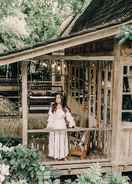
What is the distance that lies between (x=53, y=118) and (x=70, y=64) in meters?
6.51

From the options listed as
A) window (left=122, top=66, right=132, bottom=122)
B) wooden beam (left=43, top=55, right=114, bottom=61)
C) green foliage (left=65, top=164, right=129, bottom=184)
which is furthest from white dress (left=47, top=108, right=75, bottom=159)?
wooden beam (left=43, top=55, right=114, bottom=61)

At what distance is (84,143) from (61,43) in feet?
10.5

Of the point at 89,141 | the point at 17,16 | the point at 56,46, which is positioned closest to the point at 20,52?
the point at 56,46

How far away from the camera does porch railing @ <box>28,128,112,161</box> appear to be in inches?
444

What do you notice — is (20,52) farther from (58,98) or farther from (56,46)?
(58,98)

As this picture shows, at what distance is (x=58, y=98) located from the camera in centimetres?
1124

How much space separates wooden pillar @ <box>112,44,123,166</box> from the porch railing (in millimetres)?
223

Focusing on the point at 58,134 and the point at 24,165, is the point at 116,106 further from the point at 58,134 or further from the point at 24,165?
the point at 24,165

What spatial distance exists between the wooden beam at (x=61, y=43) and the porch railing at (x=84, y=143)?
2.04 metres

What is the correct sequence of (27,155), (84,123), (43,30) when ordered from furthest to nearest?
(43,30) → (84,123) → (27,155)

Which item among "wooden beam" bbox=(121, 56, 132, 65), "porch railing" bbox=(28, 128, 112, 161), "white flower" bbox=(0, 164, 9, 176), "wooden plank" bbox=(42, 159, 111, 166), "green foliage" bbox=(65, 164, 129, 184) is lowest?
"green foliage" bbox=(65, 164, 129, 184)

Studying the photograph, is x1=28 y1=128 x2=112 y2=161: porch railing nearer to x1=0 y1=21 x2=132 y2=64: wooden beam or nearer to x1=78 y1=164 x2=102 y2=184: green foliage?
x1=78 y1=164 x2=102 y2=184: green foliage

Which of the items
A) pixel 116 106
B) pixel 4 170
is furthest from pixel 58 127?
pixel 4 170

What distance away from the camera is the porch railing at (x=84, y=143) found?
1127 centimetres
